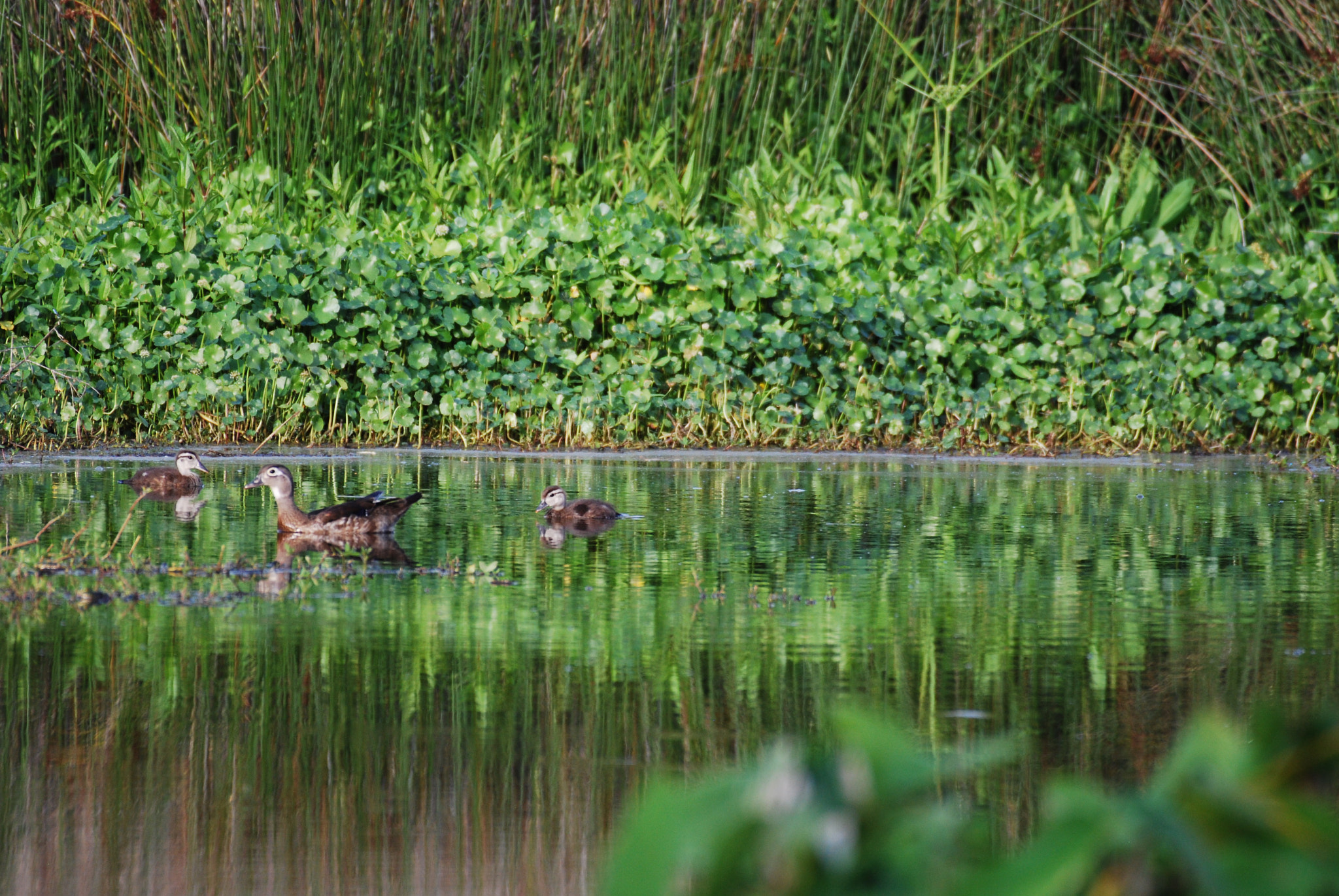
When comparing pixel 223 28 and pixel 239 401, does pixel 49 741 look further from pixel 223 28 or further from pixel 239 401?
pixel 223 28

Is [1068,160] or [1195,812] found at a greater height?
[1068,160]

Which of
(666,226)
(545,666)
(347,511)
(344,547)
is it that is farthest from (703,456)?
(545,666)

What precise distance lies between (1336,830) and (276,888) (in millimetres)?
2242

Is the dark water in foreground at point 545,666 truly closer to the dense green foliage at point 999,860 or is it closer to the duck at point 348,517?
the duck at point 348,517

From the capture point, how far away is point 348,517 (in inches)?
Result: 290

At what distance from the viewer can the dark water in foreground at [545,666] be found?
131 inches

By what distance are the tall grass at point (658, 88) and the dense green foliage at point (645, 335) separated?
1.65 m

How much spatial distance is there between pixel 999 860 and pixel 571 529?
6813 millimetres

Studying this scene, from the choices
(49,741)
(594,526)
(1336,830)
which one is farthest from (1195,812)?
(594,526)

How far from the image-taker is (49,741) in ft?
12.9

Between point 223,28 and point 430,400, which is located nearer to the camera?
point 430,400

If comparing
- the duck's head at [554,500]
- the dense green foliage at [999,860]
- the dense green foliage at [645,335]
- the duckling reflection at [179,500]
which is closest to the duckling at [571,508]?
the duck's head at [554,500]

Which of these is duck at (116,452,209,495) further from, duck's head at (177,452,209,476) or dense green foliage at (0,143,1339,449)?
dense green foliage at (0,143,1339,449)

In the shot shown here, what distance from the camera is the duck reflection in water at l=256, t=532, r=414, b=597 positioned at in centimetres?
637
